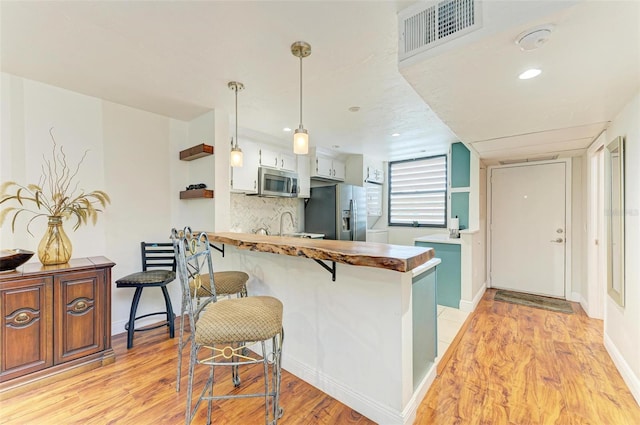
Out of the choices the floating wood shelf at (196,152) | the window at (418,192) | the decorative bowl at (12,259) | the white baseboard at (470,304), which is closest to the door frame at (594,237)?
the white baseboard at (470,304)

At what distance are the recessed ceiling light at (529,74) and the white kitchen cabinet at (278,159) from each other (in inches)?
115

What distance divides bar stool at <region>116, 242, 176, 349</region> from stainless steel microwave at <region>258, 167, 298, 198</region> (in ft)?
4.43

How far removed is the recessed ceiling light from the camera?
1.51 metres

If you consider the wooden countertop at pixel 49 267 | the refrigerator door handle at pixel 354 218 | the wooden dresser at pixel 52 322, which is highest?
the refrigerator door handle at pixel 354 218

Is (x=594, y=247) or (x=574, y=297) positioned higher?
(x=594, y=247)

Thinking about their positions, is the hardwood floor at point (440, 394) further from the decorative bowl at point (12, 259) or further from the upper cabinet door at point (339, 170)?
the upper cabinet door at point (339, 170)

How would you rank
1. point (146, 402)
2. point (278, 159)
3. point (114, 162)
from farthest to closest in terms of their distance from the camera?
point (278, 159)
point (114, 162)
point (146, 402)

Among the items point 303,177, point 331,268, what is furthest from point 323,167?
point 331,268

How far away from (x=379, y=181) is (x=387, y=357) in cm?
416

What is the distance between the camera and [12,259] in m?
1.95

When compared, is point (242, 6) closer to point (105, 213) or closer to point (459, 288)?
point (105, 213)

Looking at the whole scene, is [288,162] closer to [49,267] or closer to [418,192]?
[418,192]

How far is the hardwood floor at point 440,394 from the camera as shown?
1681 mm

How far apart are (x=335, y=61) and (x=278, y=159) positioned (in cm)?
216
